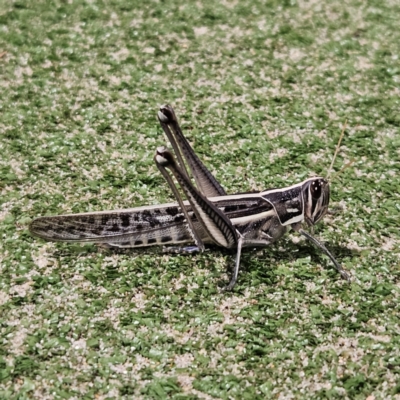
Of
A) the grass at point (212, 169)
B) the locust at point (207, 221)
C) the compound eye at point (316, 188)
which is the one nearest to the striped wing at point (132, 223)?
the locust at point (207, 221)

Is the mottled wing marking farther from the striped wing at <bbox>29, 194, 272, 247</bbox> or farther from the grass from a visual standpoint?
the grass

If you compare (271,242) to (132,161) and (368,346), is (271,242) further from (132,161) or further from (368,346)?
(132,161)

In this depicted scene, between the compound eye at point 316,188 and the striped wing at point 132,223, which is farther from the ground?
the compound eye at point 316,188

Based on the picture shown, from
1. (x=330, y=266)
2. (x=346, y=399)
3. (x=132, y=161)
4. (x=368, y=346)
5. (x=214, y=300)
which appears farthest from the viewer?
(x=132, y=161)

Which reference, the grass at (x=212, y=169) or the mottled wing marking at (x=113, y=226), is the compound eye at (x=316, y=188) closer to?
the grass at (x=212, y=169)

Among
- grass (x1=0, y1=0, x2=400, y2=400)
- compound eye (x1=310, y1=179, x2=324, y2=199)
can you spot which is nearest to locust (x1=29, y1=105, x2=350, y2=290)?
compound eye (x1=310, y1=179, x2=324, y2=199)

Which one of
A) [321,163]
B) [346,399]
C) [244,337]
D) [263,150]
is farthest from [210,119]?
[346,399]

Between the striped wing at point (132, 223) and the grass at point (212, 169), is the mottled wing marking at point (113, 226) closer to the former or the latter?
the striped wing at point (132, 223)

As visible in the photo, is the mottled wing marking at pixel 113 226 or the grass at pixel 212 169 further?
the mottled wing marking at pixel 113 226
